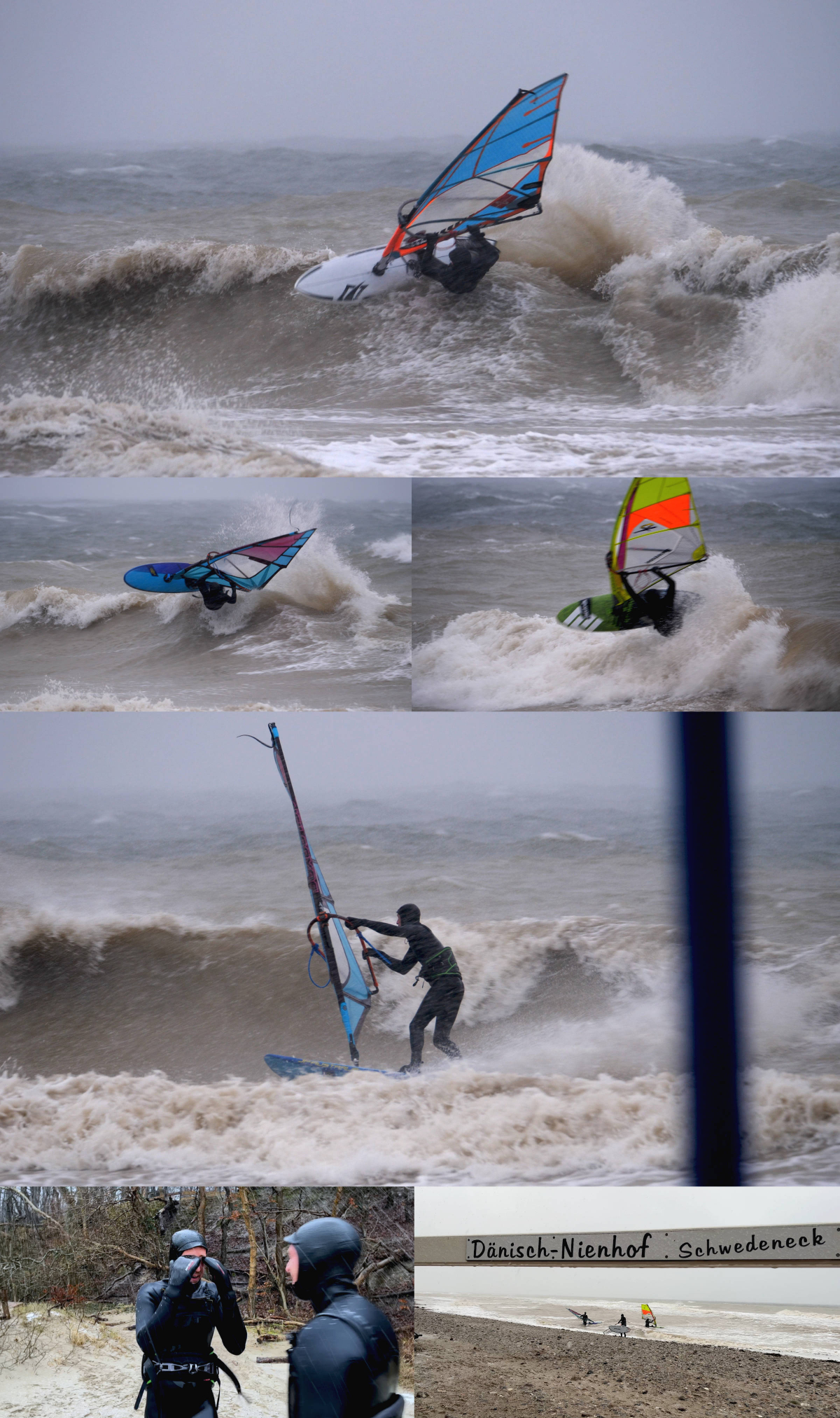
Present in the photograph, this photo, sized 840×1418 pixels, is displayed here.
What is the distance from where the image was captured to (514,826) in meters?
4.56

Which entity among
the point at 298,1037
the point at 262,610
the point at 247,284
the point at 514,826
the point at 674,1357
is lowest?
the point at 674,1357

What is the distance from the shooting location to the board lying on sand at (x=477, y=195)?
4.51m

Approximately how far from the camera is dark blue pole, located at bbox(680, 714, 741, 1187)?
170 inches

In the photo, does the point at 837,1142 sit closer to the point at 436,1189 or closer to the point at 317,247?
the point at 436,1189

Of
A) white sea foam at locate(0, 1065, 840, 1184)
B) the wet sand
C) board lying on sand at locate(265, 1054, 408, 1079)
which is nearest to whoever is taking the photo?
the wet sand

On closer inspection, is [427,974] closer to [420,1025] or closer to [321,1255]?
[420,1025]

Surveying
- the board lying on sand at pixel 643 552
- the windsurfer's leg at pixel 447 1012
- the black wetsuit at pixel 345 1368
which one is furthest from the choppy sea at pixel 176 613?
the black wetsuit at pixel 345 1368

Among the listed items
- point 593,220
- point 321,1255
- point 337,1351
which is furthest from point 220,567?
point 337,1351

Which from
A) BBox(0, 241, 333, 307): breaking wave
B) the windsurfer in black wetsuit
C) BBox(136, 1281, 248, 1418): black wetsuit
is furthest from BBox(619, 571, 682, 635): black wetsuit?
BBox(136, 1281, 248, 1418): black wetsuit

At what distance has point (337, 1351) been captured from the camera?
2.12 meters

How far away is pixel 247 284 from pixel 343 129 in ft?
2.39

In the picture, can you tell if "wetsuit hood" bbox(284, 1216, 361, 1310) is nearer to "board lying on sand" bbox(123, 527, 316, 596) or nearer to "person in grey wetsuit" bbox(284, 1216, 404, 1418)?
"person in grey wetsuit" bbox(284, 1216, 404, 1418)

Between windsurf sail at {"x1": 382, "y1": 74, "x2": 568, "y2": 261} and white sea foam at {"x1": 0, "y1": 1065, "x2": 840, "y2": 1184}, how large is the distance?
3.43 meters

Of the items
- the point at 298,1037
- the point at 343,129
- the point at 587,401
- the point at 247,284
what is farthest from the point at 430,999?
the point at 343,129
